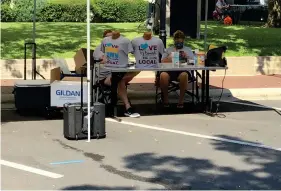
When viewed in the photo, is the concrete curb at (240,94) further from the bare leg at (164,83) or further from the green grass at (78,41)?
the green grass at (78,41)

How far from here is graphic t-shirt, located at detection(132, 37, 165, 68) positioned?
9672 mm

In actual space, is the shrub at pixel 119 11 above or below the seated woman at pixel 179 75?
above

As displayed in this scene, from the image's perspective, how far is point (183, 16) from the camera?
1938 cm

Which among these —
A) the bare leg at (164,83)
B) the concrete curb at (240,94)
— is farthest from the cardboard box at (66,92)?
the concrete curb at (240,94)

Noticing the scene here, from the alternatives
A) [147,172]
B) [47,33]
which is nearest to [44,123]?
[147,172]

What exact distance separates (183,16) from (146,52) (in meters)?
9.96

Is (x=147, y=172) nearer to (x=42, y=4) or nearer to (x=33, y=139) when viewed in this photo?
(x=33, y=139)

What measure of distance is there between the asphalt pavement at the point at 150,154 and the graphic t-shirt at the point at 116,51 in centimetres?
101

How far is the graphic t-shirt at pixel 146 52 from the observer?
9672 millimetres

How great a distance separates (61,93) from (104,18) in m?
19.6

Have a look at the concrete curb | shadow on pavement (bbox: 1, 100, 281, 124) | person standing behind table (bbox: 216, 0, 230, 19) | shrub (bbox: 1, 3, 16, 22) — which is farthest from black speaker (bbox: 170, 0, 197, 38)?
person standing behind table (bbox: 216, 0, 230, 19)

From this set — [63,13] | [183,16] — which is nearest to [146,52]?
[183,16]

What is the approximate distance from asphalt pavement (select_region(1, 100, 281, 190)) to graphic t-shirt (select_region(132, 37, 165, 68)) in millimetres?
925

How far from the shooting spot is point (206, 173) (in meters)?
6.31
